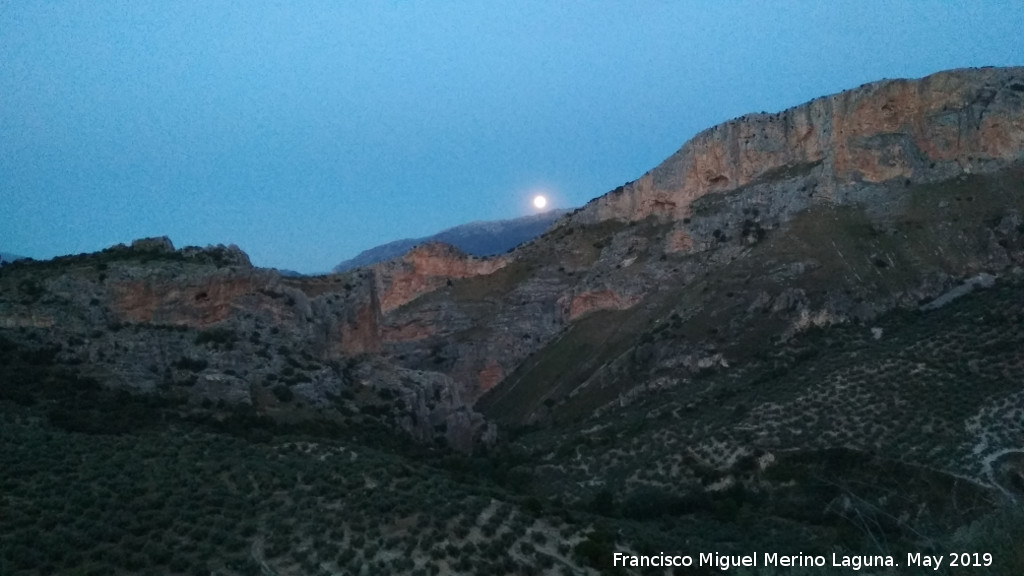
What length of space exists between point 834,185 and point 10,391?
51000 millimetres

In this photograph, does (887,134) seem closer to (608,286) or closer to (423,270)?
(608,286)

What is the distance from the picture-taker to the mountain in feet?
51.4

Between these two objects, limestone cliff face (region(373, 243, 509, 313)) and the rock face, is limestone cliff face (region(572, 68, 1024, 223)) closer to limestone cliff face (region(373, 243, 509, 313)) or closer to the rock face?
the rock face

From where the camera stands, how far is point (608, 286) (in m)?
60.9

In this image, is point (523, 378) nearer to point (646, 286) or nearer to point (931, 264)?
point (646, 286)

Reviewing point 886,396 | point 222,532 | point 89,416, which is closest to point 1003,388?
point 886,396

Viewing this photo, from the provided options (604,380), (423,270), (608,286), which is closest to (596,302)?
(608,286)

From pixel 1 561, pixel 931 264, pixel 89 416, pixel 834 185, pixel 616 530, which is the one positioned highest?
pixel 834 185

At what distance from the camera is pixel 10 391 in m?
22.3

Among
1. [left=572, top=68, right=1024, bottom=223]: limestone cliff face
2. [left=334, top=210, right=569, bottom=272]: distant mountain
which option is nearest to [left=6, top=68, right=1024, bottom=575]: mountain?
[left=572, top=68, right=1024, bottom=223]: limestone cliff face

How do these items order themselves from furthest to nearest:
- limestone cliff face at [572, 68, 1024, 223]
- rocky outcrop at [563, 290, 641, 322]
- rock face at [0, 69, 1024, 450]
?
1. rocky outcrop at [563, 290, 641, 322]
2. limestone cliff face at [572, 68, 1024, 223]
3. rock face at [0, 69, 1024, 450]

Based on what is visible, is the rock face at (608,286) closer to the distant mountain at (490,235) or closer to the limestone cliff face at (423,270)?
the limestone cliff face at (423,270)

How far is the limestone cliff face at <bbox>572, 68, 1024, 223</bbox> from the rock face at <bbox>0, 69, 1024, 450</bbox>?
0.47 feet

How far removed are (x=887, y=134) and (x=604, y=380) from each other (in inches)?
1092
